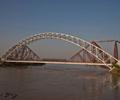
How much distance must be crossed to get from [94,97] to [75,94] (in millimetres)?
1876

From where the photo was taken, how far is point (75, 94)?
24297 mm

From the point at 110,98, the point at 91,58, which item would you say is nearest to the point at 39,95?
the point at 110,98

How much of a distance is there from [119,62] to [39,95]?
32.0m

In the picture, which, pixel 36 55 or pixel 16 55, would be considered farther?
pixel 36 55

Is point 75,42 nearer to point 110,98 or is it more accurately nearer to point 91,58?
point 91,58

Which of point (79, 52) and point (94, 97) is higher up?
point (79, 52)

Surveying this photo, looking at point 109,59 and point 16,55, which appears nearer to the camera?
point 109,59

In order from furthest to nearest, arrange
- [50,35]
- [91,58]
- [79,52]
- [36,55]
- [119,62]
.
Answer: [36,55], [79,52], [91,58], [50,35], [119,62]

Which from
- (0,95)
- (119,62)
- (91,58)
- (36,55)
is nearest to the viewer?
(0,95)

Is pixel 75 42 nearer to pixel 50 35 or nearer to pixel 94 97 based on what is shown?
pixel 50 35

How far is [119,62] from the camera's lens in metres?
52.3

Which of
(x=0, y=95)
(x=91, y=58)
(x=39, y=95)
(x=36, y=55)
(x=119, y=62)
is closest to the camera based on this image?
(x=0, y=95)

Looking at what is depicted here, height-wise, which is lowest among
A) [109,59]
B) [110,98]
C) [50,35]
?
[110,98]

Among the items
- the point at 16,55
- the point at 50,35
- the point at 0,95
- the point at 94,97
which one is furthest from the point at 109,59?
the point at 0,95
